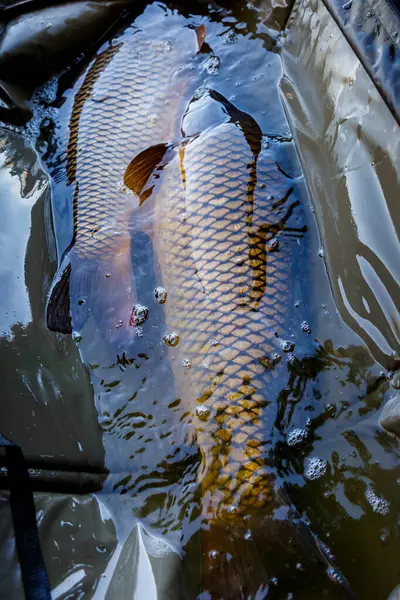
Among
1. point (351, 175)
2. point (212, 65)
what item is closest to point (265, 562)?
point (351, 175)

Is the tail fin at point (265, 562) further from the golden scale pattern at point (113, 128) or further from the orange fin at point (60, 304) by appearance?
the golden scale pattern at point (113, 128)

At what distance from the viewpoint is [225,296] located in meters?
1.59

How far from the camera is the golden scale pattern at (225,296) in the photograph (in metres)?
1.42

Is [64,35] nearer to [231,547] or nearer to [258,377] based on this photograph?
[258,377]

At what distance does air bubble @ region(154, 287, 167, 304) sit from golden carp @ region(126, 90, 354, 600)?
0.10 feet

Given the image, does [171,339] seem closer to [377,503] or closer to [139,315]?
[139,315]

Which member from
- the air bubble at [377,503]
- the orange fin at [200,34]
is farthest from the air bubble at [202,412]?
the orange fin at [200,34]

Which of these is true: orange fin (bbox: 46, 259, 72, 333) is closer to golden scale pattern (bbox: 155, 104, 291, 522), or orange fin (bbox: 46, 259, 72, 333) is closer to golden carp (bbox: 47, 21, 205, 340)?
golden carp (bbox: 47, 21, 205, 340)

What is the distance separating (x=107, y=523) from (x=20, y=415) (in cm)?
39

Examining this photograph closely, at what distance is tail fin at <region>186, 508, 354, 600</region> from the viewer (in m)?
1.32

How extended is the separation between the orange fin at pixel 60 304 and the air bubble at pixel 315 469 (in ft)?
2.81

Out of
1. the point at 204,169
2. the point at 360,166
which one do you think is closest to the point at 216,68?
the point at 204,169

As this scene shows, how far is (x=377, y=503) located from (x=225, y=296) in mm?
711

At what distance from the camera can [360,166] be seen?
163 cm
